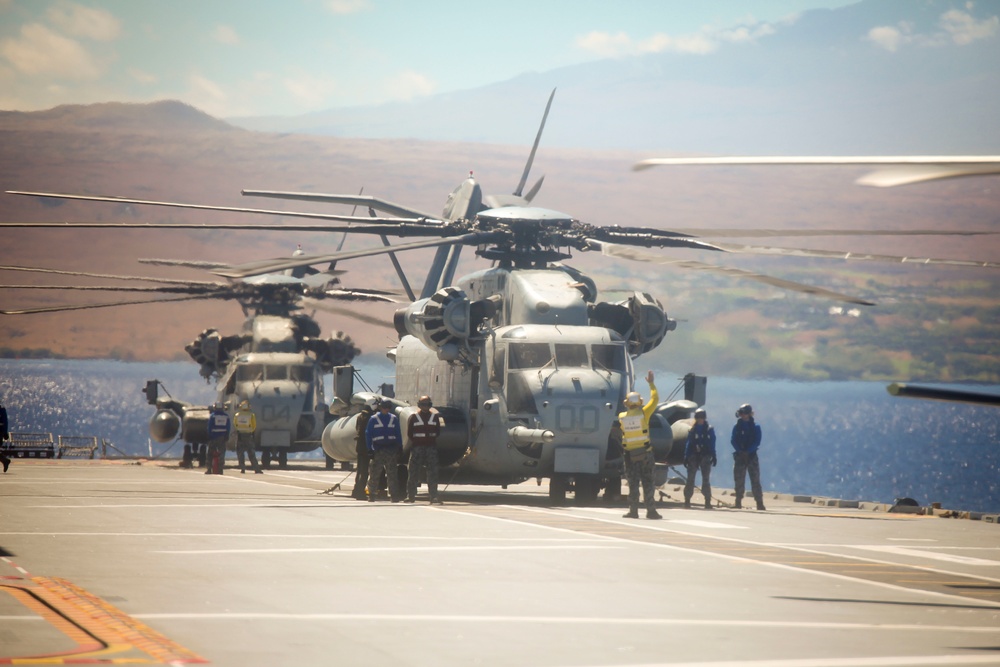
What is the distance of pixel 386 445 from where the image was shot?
24.5m

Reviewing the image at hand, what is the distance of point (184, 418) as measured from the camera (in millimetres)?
41625

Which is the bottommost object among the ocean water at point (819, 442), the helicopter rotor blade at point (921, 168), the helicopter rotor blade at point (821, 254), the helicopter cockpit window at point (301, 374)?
the ocean water at point (819, 442)

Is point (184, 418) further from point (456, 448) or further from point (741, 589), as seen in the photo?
point (741, 589)

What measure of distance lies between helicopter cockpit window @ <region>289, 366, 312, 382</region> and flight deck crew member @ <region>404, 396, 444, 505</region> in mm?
16217

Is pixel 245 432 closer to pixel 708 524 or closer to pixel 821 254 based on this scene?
pixel 708 524

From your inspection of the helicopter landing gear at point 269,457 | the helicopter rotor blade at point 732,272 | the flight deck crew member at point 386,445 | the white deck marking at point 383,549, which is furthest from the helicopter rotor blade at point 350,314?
the white deck marking at point 383,549

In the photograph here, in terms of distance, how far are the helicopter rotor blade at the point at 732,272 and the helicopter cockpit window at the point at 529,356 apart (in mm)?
1982

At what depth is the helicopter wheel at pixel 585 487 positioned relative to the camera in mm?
24812

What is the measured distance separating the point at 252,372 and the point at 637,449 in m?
20.0

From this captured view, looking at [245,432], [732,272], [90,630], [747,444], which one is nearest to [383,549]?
[732,272]

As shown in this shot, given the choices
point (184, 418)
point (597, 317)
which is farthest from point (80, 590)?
point (184, 418)

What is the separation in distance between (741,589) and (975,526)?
1038 centimetres

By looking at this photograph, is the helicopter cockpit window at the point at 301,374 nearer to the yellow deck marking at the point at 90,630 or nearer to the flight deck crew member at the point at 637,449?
the flight deck crew member at the point at 637,449

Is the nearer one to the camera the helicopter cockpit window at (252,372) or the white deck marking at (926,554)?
the white deck marking at (926,554)
